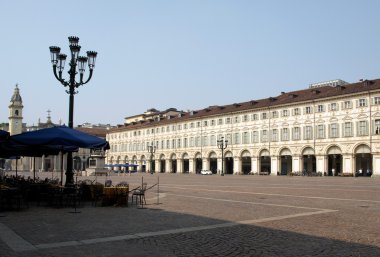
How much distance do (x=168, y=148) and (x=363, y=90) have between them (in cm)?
4792

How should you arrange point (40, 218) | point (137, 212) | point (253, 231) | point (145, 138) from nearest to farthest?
1. point (253, 231)
2. point (40, 218)
3. point (137, 212)
4. point (145, 138)

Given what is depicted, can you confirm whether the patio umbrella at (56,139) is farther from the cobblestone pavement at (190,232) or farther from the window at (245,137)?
the window at (245,137)

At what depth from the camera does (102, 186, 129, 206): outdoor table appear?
585 inches

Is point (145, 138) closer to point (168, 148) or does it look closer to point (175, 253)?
point (168, 148)

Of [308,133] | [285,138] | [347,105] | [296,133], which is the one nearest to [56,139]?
[347,105]

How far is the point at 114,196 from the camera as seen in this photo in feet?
48.9

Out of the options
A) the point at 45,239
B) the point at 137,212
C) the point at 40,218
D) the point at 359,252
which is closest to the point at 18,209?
the point at 40,218

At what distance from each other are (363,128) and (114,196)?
53022 millimetres

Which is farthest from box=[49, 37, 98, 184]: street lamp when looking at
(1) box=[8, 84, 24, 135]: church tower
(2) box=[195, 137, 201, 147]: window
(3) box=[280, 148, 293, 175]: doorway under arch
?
(1) box=[8, 84, 24, 135]: church tower

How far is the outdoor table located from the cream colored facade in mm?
51358

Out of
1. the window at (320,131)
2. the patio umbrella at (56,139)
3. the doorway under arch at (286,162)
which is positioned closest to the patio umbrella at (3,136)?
the patio umbrella at (56,139)

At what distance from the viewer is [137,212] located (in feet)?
42.7

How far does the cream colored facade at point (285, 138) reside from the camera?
60469 mm

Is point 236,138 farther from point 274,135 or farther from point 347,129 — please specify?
point 347,129
